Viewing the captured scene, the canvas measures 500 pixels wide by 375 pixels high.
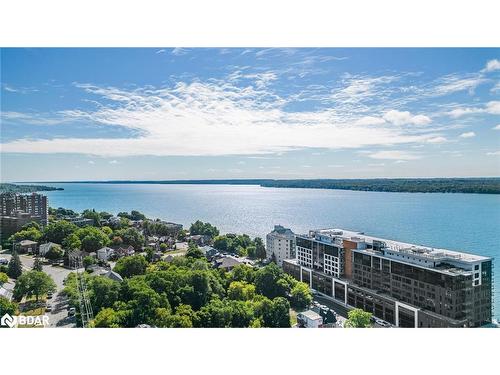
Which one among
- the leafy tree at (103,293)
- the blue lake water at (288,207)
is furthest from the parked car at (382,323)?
the leafy tree at (103,293)

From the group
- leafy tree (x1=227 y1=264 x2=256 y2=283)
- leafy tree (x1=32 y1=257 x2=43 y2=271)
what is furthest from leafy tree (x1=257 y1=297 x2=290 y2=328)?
leafy tree (x1=32 y1=257 x2=43 y2=271)

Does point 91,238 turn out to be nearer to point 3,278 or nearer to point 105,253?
point 105,253

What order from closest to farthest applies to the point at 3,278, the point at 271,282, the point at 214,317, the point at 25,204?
the point at 214,317, the point at 3,278, the point at 271,282, the point at 25,204

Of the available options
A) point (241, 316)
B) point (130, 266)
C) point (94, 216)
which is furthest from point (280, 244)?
point (94, 216)

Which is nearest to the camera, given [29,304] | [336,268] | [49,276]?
[29,304]

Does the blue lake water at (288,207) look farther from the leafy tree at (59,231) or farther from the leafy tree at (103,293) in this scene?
the leafy tree at (103,293)
